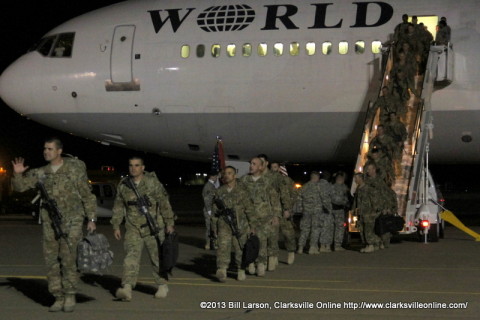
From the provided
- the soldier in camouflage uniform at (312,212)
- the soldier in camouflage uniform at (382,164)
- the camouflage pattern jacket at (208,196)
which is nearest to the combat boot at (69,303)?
the soldier in camouflage uniform at (312,212)

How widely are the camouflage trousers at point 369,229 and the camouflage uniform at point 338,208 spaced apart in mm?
382

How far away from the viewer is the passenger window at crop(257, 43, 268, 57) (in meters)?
21.7

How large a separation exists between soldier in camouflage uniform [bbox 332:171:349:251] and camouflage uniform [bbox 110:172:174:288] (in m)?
6.54

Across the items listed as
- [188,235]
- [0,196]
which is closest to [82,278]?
[188,235]

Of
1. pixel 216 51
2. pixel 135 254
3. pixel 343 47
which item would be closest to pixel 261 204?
pixel 135 254

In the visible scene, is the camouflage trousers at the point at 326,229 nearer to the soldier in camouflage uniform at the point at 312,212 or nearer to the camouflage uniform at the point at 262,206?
the soldier in camouflage uniform at the point at 312,212

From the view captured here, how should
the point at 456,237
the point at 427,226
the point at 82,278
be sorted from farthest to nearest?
the point at 456,237 < the point at 427,226 < the point at 82,278

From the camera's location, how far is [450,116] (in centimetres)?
2117

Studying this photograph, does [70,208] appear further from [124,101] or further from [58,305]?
[124,101]

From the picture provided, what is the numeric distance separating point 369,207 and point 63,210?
8.05 metres

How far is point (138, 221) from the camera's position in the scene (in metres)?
11.1

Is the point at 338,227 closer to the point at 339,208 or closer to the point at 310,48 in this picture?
the point at 339,208

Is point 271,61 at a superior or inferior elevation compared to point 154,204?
superior

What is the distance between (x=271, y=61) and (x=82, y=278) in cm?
957
